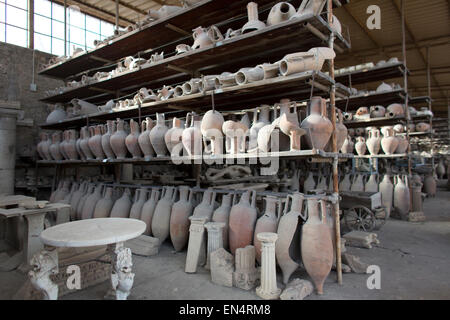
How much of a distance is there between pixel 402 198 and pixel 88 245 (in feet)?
17.4

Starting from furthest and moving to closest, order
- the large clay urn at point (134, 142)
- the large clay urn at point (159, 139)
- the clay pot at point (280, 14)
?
1. the large clay urn at point (134, 142)
2. the large clay urn at point (159, 139)
3. the clay pot at point (280, 14)

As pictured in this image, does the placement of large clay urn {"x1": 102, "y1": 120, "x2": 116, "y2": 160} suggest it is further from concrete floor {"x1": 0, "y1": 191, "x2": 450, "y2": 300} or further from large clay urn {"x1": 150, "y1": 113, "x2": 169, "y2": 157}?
concrete floor {"x1": 0, "y1": 191, "x2": 450, "y2": 300}

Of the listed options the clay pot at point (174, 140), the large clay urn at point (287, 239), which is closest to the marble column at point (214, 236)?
the large clay urn at point (287, 239)

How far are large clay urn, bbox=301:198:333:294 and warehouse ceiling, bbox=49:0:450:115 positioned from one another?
6.29 meters

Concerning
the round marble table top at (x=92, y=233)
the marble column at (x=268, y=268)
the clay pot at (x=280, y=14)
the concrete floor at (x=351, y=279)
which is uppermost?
the clay pot at (x=280, y=14)

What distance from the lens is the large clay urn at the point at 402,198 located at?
5223mm

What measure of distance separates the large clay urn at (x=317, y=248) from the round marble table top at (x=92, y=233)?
143 centimetres

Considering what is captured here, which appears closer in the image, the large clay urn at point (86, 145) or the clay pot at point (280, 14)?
the clay pot at point (280, 14)

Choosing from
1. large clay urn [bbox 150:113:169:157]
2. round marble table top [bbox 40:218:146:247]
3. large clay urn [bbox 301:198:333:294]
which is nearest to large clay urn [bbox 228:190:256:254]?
large clay urn [bbox 301:198:333:294]

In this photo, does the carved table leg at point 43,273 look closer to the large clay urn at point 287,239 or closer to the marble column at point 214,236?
the marble column at point 214,236

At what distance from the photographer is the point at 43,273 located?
2014 millimetres

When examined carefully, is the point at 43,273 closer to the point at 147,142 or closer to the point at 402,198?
the point at 147,142
